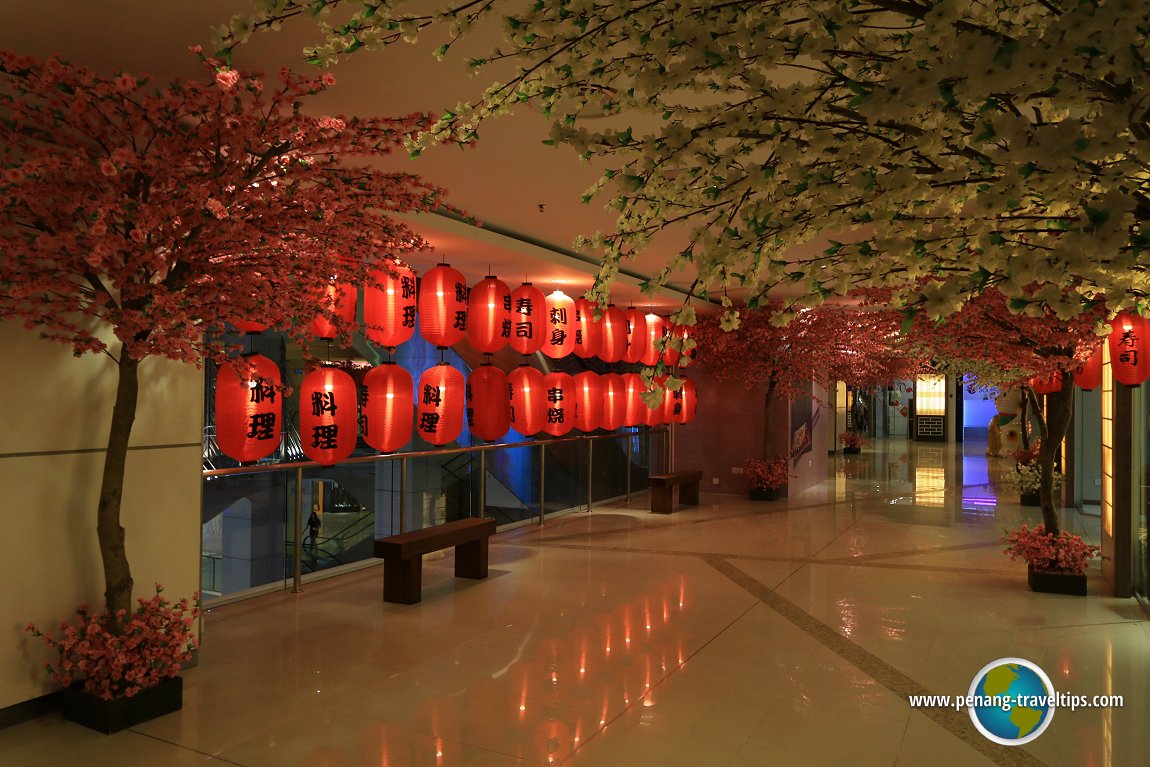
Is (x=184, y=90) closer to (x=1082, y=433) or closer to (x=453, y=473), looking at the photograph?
(x=453, y=473)

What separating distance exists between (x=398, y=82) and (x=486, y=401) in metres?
4.24

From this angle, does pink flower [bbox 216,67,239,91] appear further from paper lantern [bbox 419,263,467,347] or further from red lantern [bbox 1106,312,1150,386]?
red lantern [bbox 1106,312,1150,386]

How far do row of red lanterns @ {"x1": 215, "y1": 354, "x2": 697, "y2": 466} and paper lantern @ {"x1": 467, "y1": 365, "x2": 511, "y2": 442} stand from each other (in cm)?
1

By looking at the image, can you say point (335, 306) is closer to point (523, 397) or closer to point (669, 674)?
point (669, 674)

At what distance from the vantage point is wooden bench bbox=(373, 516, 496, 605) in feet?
21.1

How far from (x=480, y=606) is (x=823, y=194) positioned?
5.46 meters

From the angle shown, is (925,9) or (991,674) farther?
(991,674)

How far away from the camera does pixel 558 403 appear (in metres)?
9.07

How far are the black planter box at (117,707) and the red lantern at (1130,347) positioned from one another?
6.55 meters

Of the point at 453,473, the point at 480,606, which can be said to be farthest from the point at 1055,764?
the point at 453,473

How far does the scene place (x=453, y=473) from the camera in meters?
11.0

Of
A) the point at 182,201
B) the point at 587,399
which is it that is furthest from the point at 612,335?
the point at 182,201

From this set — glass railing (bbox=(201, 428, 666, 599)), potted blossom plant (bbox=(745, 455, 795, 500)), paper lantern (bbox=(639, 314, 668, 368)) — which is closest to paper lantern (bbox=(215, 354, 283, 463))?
glass railing (bbox=(201, 428, 666, 599))

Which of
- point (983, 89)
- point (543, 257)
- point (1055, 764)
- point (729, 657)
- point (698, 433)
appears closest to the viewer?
point (983, 89)
